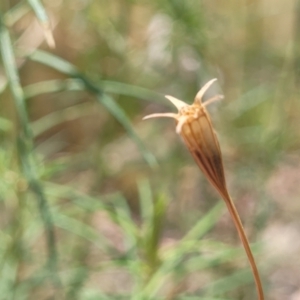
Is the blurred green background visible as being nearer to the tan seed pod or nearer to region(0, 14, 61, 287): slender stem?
region(0, 14, 61, 287): slender stem

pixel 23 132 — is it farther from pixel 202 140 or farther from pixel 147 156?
pixel 202 140

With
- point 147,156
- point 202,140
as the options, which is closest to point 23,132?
point 147,156

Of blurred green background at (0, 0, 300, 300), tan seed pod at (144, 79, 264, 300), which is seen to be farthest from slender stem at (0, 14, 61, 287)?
tan seed pod at (144, 79, 264, 300)

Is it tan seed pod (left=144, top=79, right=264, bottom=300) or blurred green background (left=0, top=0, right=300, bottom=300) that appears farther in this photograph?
blurred green background (left=0, top=0, right=300, bottom=300)

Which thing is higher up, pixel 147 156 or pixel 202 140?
pixel 147 156

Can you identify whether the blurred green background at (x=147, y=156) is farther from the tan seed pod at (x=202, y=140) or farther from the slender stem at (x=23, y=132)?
the tan seed pod at (x=202, y=140)

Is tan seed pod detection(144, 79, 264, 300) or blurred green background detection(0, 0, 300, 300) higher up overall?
blurred green background detection(0, 0, 300, 300)

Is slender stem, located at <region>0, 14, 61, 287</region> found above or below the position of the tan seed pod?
above

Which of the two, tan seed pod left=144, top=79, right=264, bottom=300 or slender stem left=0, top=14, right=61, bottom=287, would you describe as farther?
slender stem left=0, top=14, right=61, bottom=287

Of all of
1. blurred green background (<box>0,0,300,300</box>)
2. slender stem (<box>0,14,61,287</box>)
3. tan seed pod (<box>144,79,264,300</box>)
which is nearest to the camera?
tan seed pod (<box>144,79,264,300</box>)

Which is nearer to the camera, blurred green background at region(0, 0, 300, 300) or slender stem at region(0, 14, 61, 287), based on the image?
slender stem at region(0, 14, 61, 287)

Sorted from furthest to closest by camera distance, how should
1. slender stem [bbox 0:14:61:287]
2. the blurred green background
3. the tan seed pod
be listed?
the blurred green background → slender stem [bbox 0:14:61:287] → the tan seed pod
